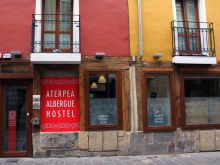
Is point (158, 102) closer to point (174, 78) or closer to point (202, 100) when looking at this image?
point (174, 78)

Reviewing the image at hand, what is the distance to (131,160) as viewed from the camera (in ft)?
32.7

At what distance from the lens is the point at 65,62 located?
403 inches

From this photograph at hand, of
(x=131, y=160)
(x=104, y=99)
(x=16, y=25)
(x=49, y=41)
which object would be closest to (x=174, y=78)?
(x=104, y=99)

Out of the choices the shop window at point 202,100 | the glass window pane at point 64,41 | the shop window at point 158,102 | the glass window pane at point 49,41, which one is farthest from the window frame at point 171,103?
the glass window pane at point 49,41

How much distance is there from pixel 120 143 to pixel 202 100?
3175mm

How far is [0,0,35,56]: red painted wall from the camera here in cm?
1048

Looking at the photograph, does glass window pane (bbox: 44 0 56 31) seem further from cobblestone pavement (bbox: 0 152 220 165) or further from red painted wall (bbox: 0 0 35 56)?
cobblestone pavement (bbox: 0 152 220 165)

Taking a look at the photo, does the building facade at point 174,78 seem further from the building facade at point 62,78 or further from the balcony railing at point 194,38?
the building facade at point 62,78

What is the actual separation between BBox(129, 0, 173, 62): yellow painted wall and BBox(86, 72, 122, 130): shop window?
1.22 metres

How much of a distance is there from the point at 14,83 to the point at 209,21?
6802mm


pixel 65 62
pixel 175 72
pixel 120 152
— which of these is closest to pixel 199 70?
pixel 175 72

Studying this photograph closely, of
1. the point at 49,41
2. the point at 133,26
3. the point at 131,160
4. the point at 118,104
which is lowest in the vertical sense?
the point at 131,160

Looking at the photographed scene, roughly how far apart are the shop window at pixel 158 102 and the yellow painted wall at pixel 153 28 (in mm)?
687

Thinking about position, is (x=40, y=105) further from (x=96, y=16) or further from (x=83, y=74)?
(x=96, y=16)
